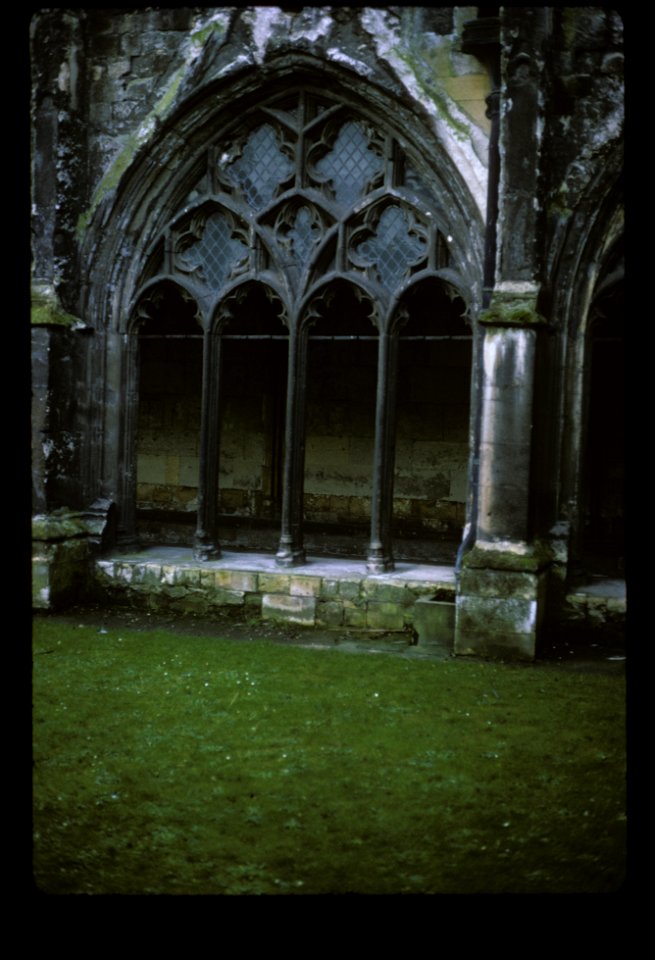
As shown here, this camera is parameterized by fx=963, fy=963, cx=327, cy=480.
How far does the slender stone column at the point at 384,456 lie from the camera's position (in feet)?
26.9

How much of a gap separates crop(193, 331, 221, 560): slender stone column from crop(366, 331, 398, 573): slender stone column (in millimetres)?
1531

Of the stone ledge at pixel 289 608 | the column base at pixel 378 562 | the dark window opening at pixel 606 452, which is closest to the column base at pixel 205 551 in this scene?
the stone ledge at pixel 289 608

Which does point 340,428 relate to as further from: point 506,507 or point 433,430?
point 506,507

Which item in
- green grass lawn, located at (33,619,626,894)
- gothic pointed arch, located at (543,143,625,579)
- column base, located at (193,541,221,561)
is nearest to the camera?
green grass lawn, located at (33,619,626,894)

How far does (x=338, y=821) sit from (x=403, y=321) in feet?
16.6

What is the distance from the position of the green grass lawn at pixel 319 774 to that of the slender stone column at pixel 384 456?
1257mm

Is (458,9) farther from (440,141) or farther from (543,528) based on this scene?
(543,528)

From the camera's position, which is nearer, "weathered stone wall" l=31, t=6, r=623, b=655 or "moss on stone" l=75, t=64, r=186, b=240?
"weathered stone wall" l=31, t=6, r=623, b=655

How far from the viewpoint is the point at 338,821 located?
4094 mm

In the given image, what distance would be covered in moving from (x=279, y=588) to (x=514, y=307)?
3071mm

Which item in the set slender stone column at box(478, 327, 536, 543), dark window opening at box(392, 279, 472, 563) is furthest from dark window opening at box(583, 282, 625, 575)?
slender stone column at box(478, 327, 536, 543)

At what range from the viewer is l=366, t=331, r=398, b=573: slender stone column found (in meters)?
8.20

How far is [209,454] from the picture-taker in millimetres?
8797

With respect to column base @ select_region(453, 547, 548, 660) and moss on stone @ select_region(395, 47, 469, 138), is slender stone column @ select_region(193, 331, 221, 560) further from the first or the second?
moss on stone @ select_region(395, 47, 469, 138)
